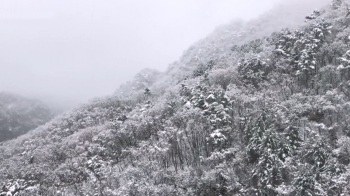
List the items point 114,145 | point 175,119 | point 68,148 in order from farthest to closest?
point 68,148 → point 114,145 → point 175,119

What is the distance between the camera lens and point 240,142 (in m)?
49.7

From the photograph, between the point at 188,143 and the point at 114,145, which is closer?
the point at 188,143

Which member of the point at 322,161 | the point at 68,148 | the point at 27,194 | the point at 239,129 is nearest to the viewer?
the point at 322,161

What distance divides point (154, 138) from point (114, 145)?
11.1m

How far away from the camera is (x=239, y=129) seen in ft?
171

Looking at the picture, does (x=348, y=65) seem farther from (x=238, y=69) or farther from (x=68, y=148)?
(x=68, y=148)

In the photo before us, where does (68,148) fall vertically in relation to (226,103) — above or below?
below

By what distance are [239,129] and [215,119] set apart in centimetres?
497

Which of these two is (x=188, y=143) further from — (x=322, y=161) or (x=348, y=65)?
(x=348, y=65)

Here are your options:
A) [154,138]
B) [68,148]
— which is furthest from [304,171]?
[68,148]

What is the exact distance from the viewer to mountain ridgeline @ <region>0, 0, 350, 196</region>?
39031 mm

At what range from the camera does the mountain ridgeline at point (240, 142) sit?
39.0 m

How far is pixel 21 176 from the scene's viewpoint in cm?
5788

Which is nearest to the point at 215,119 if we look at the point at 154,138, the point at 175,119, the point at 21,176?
the point at 175,119
